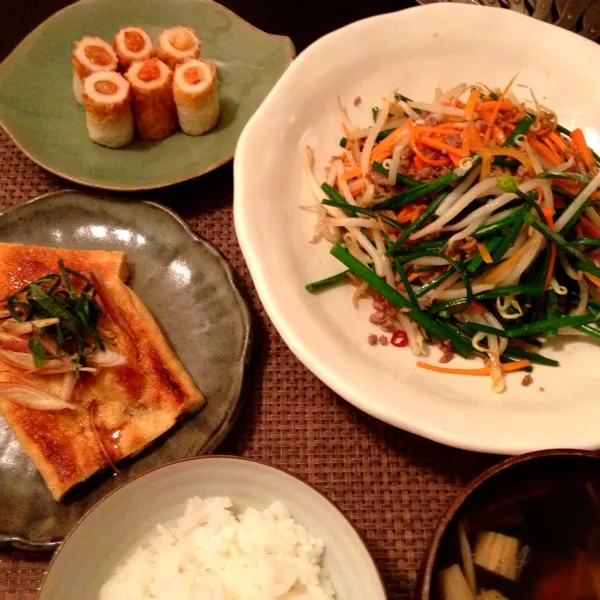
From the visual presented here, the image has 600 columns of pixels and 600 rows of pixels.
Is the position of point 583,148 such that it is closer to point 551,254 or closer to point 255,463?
point 551,254

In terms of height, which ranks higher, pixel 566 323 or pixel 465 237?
pixel 465 237

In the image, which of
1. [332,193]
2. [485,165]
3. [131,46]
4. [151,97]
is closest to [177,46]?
[131,46]

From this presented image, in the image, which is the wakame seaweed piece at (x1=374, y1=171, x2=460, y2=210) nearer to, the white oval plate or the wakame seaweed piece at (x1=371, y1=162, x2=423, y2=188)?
the wakame seaweed piece at (x1=371, y1=162, x2=423, y2=188)

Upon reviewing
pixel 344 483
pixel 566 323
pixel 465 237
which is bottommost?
pixel 344 483

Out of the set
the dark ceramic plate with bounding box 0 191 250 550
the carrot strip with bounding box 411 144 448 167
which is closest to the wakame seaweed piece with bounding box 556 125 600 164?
the carrot strip with bounding box 411 144 448 167

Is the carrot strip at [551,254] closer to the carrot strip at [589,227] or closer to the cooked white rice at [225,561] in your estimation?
the carrot strip at [589,227]

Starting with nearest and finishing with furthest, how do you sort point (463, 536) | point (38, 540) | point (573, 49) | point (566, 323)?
point (463, 536) < point (38, 540) < point (566, 323) < point (573, 49)

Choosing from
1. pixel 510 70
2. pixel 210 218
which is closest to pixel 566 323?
pixel 510 70

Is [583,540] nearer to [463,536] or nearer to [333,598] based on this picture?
[463,536]

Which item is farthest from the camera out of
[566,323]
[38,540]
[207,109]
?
[207,109]
